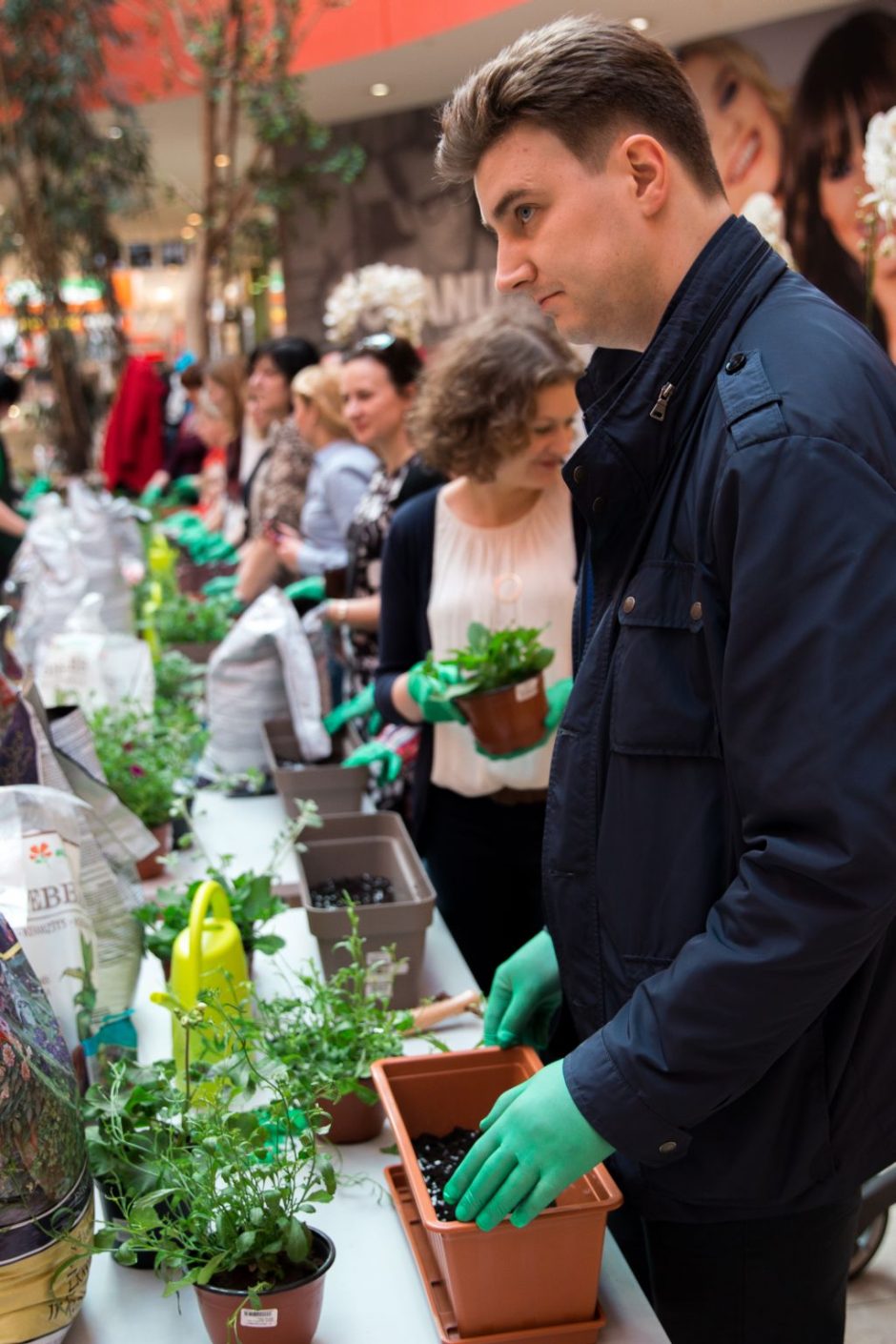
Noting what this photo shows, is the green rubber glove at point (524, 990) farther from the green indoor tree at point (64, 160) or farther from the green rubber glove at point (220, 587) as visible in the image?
the green indoor tree at point (64, 160)

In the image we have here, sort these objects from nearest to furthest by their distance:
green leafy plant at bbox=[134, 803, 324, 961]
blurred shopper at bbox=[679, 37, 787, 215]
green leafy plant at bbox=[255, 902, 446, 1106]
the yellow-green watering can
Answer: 1. green leafy plant at bbox=[255, 902, 446, 1106]
2. the yellow-green watering can
3. green leafy plant at bbox=[134, 803, 324, 961]
4. blurred shopper at bbox=[679, 37, 787, 215]

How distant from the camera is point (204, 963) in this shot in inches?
59.3

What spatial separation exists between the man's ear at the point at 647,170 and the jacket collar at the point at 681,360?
0.18ft

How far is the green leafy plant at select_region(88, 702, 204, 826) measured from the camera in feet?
7.36

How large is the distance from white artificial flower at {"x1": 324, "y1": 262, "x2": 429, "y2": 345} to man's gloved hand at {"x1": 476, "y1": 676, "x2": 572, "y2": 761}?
8.21ft

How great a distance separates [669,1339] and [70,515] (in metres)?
3.81

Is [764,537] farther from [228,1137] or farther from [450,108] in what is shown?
[228,1137]

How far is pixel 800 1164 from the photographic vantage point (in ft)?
3.54

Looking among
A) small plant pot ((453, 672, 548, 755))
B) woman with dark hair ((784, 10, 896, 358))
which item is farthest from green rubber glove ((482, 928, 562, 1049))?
woman with dark hair ((784, 10, 896, 358))

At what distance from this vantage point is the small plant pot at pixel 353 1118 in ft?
4.57

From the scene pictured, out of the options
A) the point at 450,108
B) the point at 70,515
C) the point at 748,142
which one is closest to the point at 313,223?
the point at 748,142

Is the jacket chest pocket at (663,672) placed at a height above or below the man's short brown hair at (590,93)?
below

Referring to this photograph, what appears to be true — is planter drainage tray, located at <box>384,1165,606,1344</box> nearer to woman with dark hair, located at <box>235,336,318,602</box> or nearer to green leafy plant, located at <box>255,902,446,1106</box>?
green leafy plant, located at <box>255,902,446,1106</box>

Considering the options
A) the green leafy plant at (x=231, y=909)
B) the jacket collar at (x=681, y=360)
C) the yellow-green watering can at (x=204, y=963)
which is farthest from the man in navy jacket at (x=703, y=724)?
the green leafy plant at (x=231, y=909)
